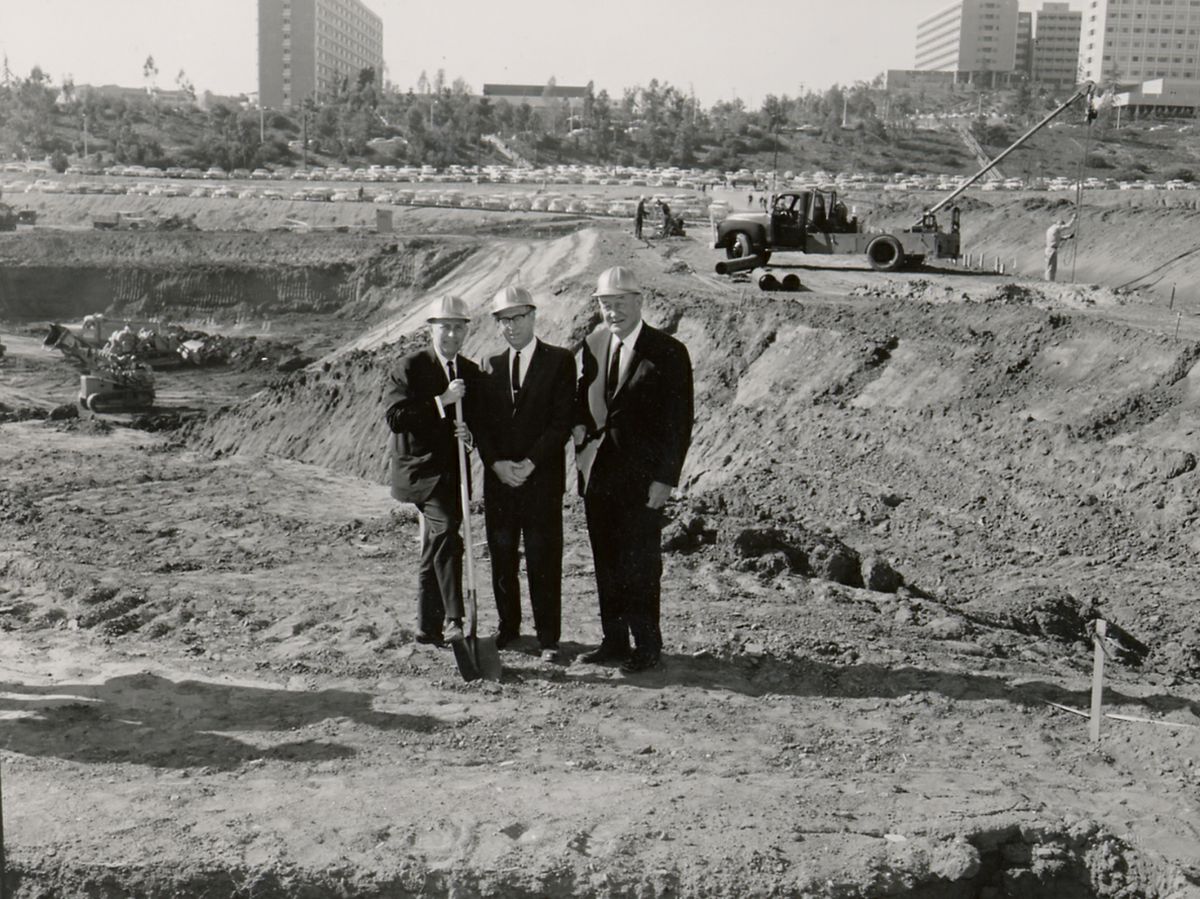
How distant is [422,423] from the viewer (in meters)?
7.32

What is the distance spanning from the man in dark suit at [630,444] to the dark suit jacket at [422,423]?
758 millimetres

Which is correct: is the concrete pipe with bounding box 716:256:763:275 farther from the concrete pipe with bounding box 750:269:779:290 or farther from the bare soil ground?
the bare soil ground

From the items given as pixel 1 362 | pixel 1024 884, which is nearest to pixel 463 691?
pixel 1024 884

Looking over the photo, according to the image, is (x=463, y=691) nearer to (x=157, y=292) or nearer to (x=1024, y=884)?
(x=1024, y=884)

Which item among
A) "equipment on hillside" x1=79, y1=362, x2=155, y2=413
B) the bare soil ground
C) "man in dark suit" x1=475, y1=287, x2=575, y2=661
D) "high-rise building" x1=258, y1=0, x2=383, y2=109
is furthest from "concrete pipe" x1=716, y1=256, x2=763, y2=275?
"high-rise building" x1=258, y1=0, x2=383, y2=109

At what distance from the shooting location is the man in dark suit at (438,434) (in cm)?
732

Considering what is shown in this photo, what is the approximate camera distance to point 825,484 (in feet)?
47.8

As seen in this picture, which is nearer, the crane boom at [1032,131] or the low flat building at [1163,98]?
the crane boom at [1032,131]

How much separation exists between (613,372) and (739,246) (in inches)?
715

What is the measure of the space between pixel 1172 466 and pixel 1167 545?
103 cm

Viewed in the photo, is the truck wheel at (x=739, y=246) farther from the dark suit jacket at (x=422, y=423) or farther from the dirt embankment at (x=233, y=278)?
the dark suit jacket at (x=422, y=423)

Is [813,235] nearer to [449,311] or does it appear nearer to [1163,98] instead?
[449,311]

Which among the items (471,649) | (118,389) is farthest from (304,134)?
(471,649)

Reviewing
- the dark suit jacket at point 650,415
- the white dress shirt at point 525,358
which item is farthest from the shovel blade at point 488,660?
the white dress shirt at point 525,358
